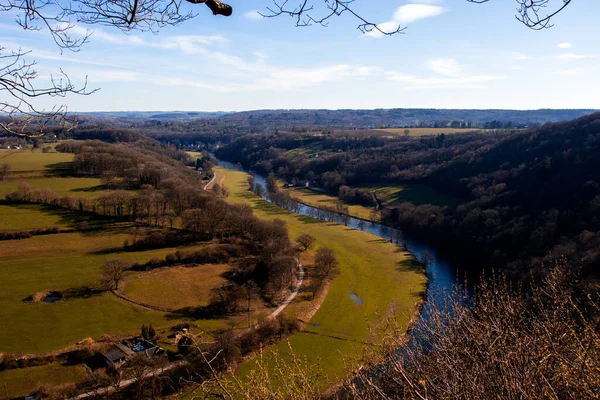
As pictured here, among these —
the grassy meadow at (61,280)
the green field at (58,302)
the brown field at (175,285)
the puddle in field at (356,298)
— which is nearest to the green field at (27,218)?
the grassy meadow at (61,280)

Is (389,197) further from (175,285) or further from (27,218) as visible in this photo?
(27,218)

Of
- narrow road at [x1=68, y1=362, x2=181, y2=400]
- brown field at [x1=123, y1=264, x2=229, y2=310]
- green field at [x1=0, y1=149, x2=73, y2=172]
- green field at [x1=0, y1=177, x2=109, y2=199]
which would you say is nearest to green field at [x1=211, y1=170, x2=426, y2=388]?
narrow road at [x1=68, y1=362, x2=181, y2=400]

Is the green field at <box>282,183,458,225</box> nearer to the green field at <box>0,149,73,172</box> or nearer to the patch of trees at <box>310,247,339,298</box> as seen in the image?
the patch of trees at <box>310,247,339,298</box>

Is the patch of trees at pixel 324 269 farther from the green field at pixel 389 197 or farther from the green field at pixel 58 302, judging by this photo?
the green field at pixel 389 197

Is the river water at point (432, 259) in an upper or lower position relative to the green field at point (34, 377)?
lower

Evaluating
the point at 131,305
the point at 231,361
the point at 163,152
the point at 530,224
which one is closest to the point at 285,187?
the point at 163,152

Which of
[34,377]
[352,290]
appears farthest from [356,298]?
[34,377]
